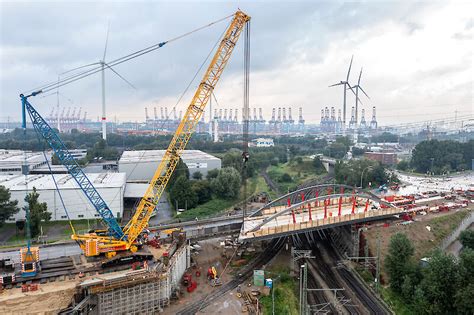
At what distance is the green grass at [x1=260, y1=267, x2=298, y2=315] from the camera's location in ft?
86.2

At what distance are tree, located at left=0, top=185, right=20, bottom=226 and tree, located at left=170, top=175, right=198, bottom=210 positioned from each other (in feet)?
66.9

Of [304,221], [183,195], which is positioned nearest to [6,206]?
[183,195]

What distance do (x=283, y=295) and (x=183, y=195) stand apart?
1084 inches

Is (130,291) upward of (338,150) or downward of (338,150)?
downward

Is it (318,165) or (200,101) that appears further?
(318,165)

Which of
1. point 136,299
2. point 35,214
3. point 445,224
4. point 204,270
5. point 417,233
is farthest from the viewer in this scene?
point 445,224

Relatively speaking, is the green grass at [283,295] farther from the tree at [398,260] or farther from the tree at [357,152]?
the tree at [357,152]

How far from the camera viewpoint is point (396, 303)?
27484 mm

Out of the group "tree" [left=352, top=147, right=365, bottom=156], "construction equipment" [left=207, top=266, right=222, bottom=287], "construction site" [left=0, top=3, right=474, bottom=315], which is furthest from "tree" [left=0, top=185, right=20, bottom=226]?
"tree" [left=352, top=147, right=365, bottom=156]

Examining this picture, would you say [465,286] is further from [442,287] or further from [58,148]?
[58,148]

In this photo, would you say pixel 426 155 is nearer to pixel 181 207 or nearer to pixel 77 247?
pixel 181 207

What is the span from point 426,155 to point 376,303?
221 feet

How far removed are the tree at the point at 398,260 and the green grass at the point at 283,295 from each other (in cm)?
810

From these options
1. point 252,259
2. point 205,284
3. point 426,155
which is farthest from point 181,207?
point 426,155
